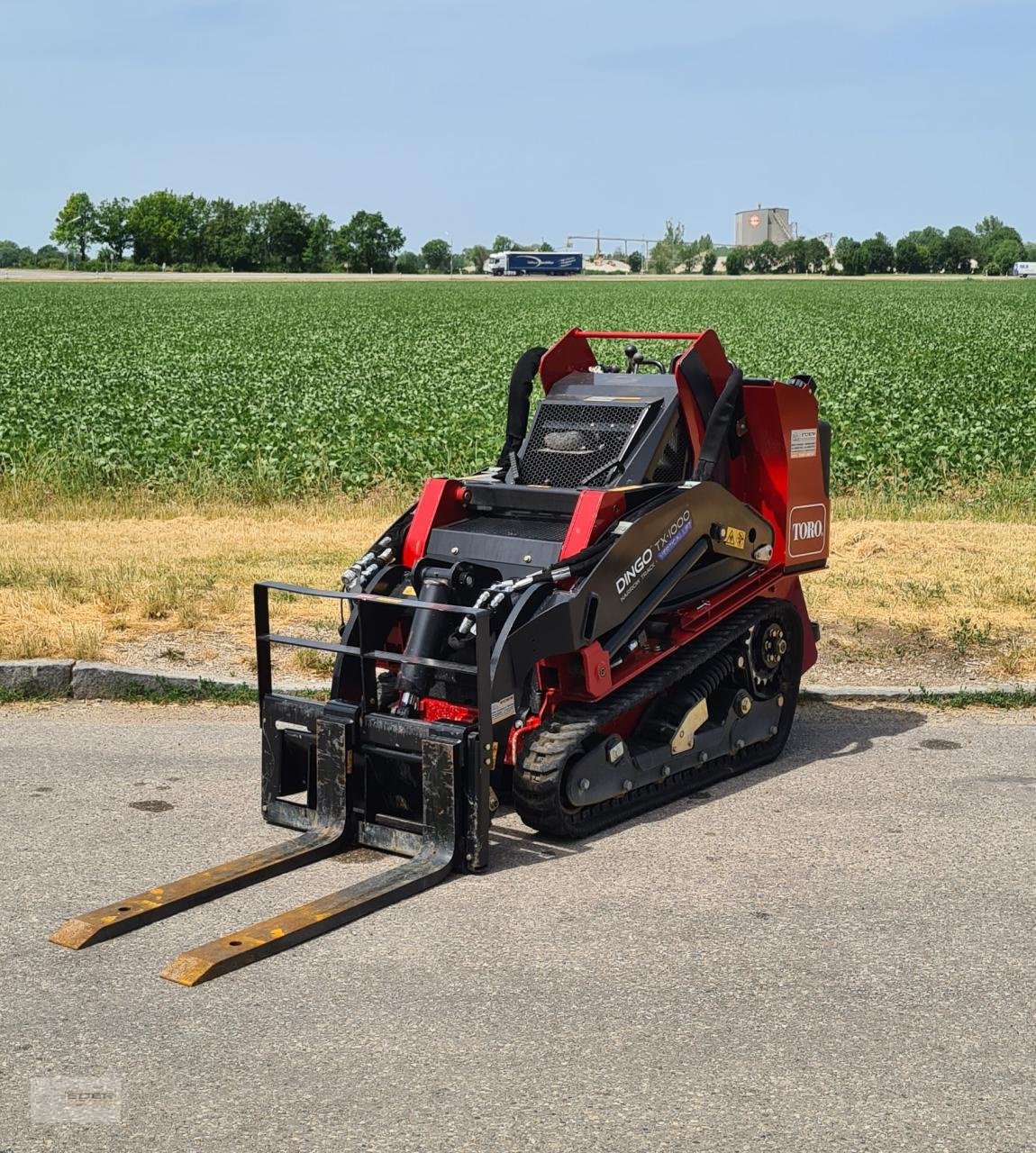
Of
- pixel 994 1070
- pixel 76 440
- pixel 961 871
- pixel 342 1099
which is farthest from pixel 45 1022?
pixel 76 440

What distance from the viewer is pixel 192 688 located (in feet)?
26.8

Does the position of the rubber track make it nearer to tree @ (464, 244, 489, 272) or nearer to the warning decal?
the warning decal

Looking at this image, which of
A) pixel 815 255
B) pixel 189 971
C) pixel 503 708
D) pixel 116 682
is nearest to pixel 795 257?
pixel 815 255

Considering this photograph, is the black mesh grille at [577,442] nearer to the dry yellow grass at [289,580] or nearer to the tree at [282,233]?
the dry yellow grass at [289,580]

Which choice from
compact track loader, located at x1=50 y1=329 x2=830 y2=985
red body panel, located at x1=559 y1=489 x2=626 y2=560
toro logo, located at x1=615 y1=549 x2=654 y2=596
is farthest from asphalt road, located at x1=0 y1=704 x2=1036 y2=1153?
red body panel, located at x1=559 y1=489 x2=626 y2=560

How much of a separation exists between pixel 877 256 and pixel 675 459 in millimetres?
124942

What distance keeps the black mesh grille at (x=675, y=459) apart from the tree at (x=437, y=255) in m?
154

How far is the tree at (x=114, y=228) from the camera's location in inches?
5837

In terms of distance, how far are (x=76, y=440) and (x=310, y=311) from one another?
37.5m

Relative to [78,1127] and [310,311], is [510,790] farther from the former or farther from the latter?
[310,311]

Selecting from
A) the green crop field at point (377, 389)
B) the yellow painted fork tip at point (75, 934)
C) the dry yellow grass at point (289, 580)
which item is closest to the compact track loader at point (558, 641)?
the yellow painted fork tip at point (75, 934)

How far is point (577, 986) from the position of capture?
4609 mm

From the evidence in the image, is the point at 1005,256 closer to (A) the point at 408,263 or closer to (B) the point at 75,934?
(A) the point at 408,263

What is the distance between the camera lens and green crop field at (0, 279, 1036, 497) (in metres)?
15.3
